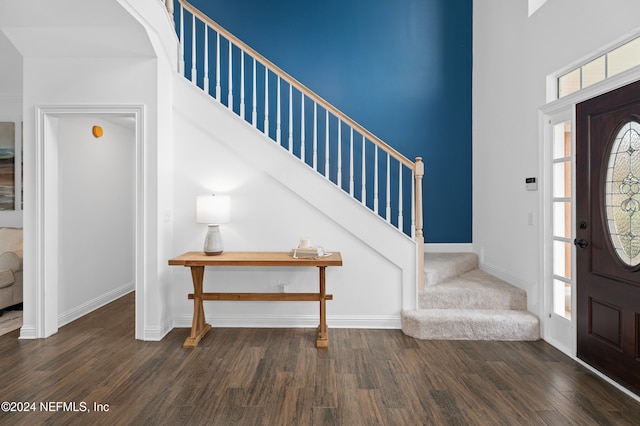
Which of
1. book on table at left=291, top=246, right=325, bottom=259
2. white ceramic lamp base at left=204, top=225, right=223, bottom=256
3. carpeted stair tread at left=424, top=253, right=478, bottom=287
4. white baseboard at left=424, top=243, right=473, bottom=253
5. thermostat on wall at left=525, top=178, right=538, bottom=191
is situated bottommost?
carpeted stair tread at left=424, top=253, right=478, bottom=287

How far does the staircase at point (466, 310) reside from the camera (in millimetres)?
3695

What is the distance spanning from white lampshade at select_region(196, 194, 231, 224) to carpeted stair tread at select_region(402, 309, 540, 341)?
7.01ft

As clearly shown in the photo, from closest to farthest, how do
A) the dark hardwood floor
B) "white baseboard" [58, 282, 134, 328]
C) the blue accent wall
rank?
1. the dark hardwood floor
2. "white baseboard" [58, 282, 134, 328]
3. the blue accent wall

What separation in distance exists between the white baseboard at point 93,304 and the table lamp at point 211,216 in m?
1.84

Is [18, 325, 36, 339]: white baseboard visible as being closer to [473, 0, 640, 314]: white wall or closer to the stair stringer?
the stair stringer

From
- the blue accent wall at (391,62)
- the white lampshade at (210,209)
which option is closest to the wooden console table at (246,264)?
the white lampshade at (210,209)

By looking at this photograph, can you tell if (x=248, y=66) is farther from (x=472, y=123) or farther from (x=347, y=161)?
(x=472, y=123)

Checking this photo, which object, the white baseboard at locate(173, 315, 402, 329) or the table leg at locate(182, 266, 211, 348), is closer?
the table leg at locate(182, 266, 211, 348)

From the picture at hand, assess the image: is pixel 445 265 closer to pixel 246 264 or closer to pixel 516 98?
pixel 516 98

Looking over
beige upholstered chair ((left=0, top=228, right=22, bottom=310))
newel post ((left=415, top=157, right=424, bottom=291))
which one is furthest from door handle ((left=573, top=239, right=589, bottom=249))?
beige upholstered chair ((left=0, top=228, right=22, bottom=310))

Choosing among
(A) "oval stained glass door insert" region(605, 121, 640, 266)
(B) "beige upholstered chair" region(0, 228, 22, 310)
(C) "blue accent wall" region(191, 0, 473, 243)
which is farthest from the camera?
(C) "blue accent wall" region(191, 0, 473, 243)

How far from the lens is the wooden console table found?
3535 mm

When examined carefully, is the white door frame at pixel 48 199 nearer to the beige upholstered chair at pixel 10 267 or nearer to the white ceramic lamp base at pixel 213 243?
the white ceramic lamp base at pixel 213 243

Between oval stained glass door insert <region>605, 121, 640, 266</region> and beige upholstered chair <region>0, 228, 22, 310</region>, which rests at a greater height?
oval stained glass door insert <region>605, 121, 640, 266</region>
